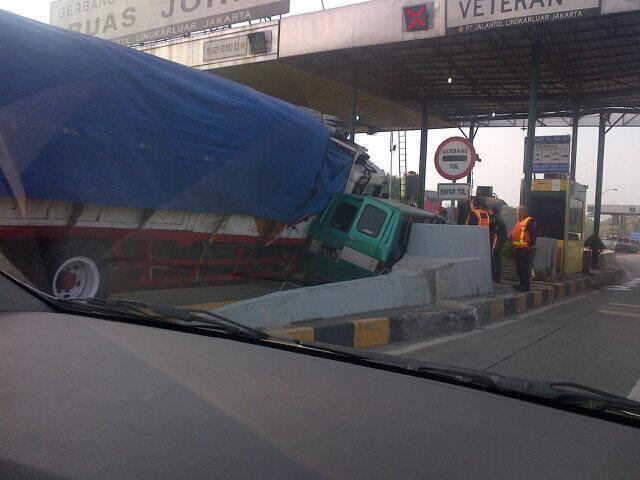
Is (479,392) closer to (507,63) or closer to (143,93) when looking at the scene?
(143,93)

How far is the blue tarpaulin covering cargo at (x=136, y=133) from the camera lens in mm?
4852

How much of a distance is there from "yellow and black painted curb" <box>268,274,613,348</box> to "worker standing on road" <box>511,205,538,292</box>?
1236 mm

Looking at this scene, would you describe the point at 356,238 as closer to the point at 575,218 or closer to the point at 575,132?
the point at 575,218

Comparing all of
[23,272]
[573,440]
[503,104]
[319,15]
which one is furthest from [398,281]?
[503,104]

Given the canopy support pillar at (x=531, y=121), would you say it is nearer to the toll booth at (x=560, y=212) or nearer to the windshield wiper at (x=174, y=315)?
the toll booth at (x=560, y=212)

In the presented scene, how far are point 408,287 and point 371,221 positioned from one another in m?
1.57

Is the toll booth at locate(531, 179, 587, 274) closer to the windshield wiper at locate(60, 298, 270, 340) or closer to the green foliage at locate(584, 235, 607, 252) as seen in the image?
the green foliage at locate(584, 235, 607, 252)

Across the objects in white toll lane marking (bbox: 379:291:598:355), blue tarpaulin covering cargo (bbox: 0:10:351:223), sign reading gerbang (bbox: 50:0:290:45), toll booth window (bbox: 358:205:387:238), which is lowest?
white toll lane marking (bbox: 379:291:598:355)

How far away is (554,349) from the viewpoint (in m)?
6.00

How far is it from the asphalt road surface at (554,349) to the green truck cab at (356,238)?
1747 mm

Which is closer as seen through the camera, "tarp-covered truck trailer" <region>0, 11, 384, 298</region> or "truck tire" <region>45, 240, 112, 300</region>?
"tarp-covered truck trailer" <region>0, 11, 384, 298</region>

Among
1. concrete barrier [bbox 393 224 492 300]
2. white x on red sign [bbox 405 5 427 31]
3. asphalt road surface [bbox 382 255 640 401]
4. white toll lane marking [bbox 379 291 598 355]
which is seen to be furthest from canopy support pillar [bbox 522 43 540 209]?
concrete barrier [bbox 393 224 492 300]

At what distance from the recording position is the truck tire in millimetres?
5496

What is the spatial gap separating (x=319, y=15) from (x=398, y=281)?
8.31m
